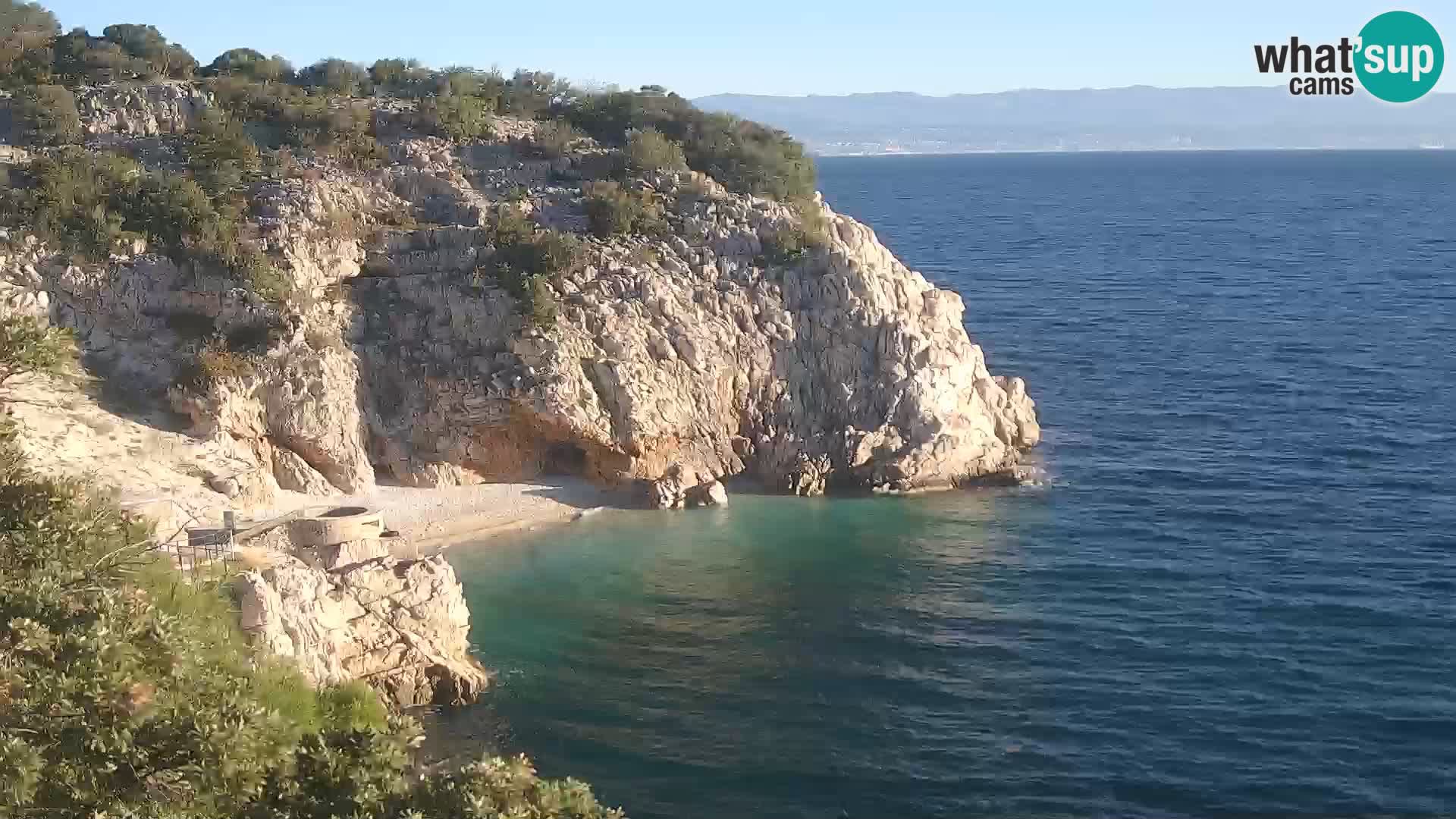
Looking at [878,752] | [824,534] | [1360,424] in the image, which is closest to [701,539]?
[824,534]

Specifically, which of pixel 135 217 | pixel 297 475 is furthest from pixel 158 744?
pixel 135 217

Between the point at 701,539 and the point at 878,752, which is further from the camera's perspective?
the point at 701,539

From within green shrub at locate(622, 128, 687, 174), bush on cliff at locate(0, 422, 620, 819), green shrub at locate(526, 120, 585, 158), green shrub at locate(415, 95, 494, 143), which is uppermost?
green shrub at locate(415, 95, 494, 143)

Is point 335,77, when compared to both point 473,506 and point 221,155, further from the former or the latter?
point 473,506

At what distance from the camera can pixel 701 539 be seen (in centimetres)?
4153

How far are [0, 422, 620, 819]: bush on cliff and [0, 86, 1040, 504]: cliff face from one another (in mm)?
27564

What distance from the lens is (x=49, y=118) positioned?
164 ft

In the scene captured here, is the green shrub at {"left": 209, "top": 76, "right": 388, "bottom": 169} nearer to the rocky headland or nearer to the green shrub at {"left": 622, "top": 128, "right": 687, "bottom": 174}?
the rocky headland

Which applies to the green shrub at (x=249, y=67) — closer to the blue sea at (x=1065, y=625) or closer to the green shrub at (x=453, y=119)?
the green shrub at (x=453, y=119)

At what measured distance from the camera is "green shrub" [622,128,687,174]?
5231cm

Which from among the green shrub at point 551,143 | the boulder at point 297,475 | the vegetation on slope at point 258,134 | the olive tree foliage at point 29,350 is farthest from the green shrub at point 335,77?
the olive tree foliage at point 29,350

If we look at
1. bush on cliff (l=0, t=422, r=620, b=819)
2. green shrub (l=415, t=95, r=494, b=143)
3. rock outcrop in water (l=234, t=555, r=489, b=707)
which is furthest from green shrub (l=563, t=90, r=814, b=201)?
bush on cliff (l=0, t=422, r=620, b=819)

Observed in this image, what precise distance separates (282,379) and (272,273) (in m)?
4.06

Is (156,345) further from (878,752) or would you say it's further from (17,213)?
(878,752)
